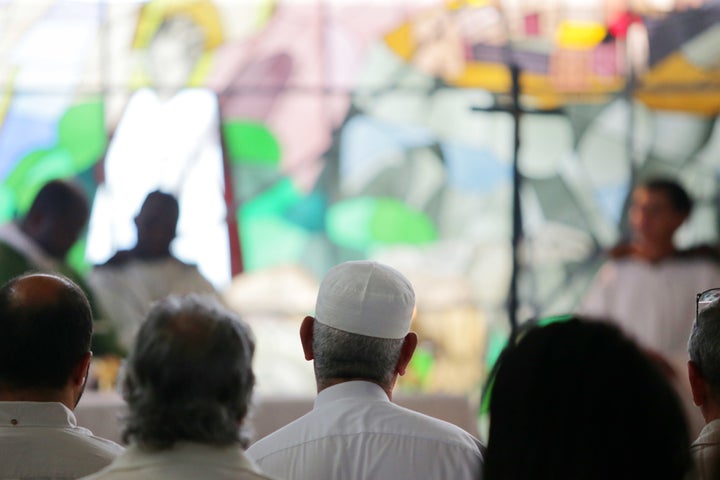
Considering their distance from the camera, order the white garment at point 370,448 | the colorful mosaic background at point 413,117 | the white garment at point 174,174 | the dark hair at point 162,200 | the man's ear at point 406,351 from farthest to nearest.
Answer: the colorful mosaic background at point 413,117 < the white garment at point 174,174 < the dark hair at point 162,200 < the man's ear at point 406,351 < the white garment at point 370,448

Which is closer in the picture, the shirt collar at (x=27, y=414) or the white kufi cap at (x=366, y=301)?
the shirt collar at (x=27, y=414)

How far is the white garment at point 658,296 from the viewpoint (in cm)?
633

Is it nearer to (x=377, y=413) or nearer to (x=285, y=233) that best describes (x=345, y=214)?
(x=285, y=233)

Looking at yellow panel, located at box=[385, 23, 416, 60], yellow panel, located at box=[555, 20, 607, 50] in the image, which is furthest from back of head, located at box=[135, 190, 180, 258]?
yellow panel, located at box=[555, 20, 607, 50]

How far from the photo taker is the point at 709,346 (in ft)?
8.87

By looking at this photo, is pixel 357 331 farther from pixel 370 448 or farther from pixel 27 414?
pixel 27 414

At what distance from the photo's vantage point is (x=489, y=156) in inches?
368

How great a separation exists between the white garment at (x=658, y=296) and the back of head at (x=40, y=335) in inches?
154

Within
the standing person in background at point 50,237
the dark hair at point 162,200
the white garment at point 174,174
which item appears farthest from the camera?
the white garment at point 174,174

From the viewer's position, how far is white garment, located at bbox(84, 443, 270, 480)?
2066mm

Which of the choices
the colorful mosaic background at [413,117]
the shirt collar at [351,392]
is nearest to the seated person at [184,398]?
the shirt collar at [351,392]

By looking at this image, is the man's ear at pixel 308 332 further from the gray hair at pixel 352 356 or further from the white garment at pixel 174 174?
the white garment at pixel 174 174

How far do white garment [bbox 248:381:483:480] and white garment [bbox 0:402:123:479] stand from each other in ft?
1.14

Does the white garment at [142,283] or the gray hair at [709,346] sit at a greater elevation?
the gray hair at [709,346]
